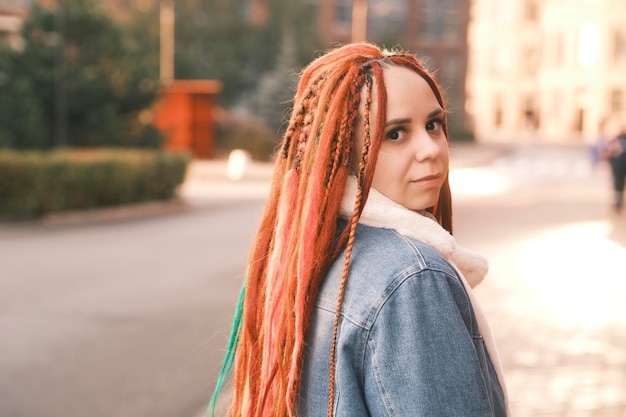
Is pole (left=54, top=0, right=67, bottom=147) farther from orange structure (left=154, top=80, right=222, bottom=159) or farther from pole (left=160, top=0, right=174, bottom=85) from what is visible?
pole (left=160, top=0, right=174, bottom=85)

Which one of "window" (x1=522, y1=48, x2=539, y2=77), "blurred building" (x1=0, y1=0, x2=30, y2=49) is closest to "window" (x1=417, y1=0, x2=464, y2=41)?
"window" (x1=522, y1=48, x2=539, y2=77)

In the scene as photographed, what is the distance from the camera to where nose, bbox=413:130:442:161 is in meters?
1.65

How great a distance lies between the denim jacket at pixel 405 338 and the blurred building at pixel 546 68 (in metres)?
64.4

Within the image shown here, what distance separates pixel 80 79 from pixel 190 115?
39.7 feet

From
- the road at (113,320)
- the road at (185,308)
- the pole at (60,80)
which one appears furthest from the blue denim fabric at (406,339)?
the pole at (60,80)

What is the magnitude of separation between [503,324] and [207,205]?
40.1 ft

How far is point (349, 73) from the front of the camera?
162cm

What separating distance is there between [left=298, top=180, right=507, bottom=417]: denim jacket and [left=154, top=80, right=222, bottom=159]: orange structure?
30818 millimetres

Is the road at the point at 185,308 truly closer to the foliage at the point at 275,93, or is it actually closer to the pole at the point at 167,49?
the foliage at the point at 275,93

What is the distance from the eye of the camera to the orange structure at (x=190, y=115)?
32.3 meters

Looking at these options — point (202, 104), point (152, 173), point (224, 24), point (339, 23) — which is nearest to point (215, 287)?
point (152, 173)

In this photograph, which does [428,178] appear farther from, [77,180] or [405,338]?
[77,180]

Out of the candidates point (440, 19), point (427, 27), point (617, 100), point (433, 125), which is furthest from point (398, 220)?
point (617, 100)

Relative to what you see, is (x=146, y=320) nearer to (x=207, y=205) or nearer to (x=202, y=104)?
(x=207, y=205)
